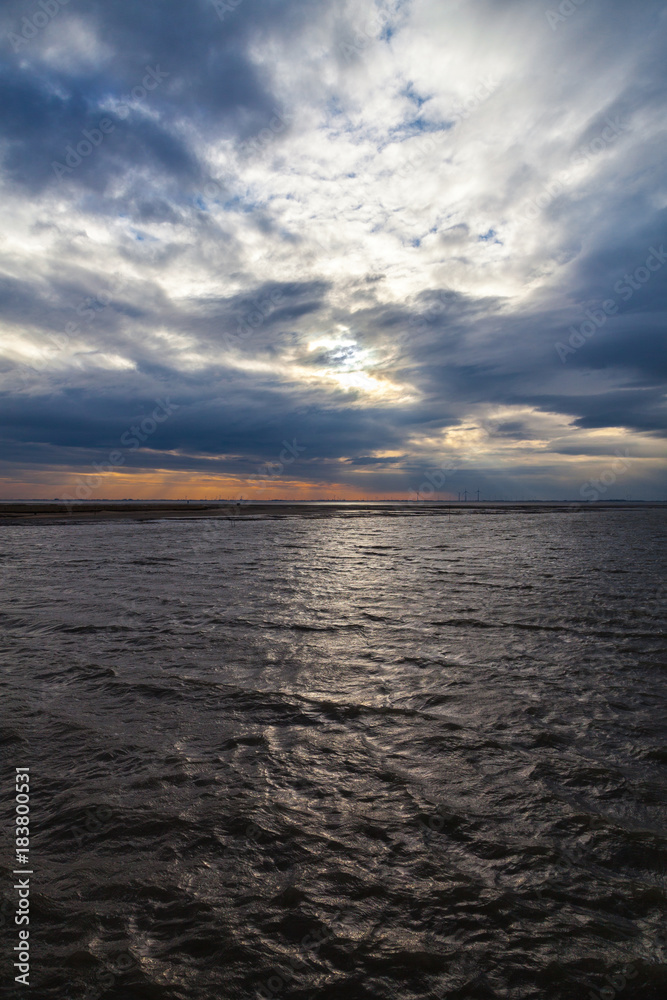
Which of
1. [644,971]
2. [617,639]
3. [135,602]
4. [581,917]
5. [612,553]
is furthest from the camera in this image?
[612,553]

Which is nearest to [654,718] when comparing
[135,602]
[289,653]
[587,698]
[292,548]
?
[587,698]

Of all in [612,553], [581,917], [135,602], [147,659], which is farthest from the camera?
[612,553]

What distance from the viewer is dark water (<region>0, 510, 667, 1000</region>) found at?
11.1 ft

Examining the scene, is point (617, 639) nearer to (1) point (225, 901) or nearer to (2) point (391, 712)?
(2) point (391, 712)

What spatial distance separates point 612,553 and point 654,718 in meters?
27.3

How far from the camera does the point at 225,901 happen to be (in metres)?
3.84

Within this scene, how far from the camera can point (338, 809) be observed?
5031 mm

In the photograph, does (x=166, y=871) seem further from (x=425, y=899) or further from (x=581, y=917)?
(x=581, y=917)

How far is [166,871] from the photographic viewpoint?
4.15m

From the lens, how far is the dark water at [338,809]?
339 cm

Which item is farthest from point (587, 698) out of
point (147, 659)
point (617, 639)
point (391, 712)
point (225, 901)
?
point (147, 659)

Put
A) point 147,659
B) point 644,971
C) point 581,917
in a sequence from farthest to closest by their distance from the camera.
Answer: point 147,659
point 581,917
point 644,971

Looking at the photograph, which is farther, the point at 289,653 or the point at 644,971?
the point at 289,653

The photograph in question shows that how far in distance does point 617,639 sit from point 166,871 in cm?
1101
